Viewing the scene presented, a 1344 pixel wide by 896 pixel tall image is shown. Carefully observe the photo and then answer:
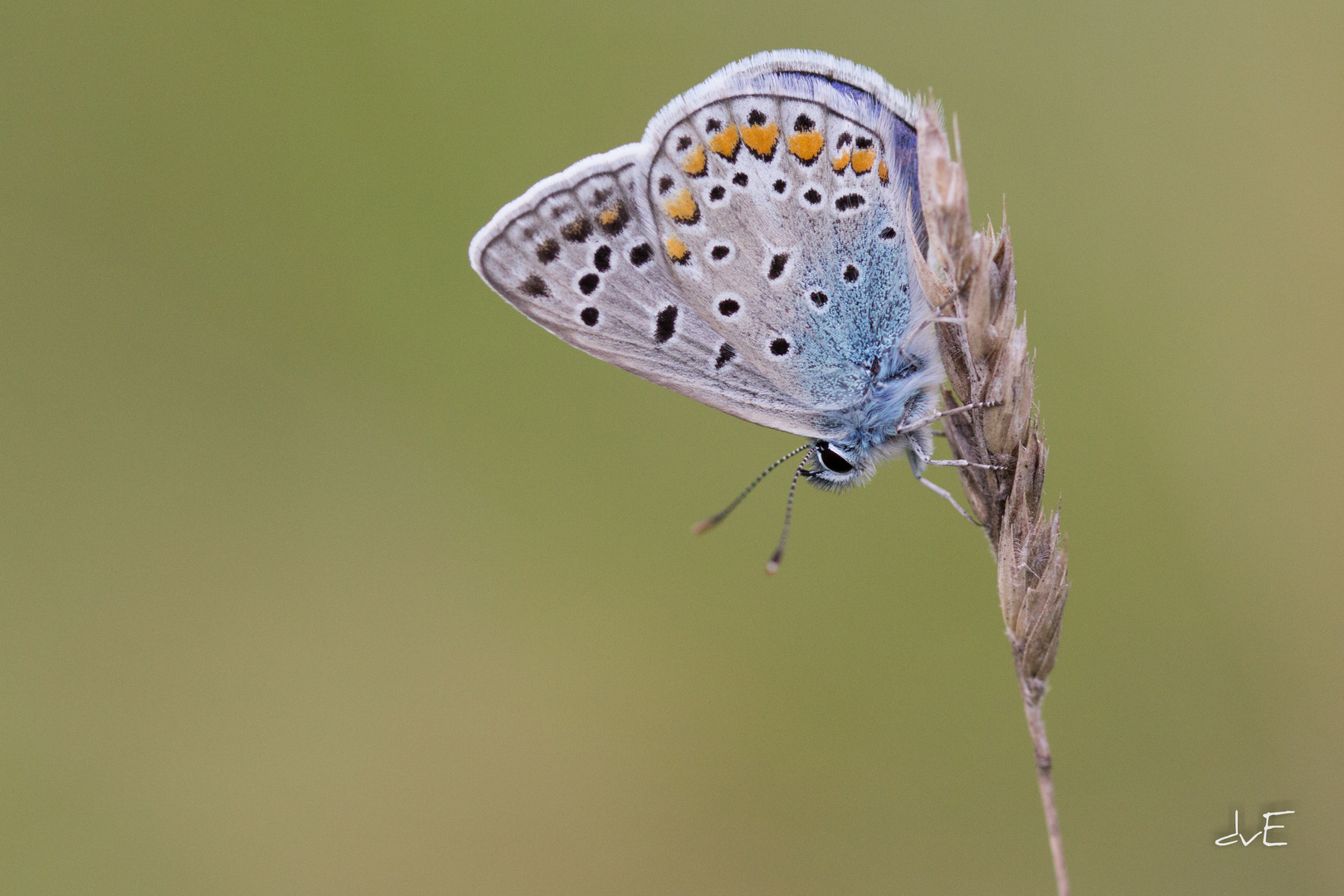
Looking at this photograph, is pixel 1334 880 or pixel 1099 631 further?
pixel 1099 631

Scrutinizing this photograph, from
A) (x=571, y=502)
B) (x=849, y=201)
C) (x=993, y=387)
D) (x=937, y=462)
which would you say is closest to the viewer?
(x=993, y=387)

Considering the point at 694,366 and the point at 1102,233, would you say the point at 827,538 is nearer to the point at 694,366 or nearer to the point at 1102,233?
the point at 694,366

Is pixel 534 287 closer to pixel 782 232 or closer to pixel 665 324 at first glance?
pixel 665 324

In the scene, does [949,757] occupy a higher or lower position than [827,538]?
lower

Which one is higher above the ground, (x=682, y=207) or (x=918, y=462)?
(x=682, y=207)

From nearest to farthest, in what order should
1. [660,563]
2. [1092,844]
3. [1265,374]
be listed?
[1092,844], [1265,374], [660,563]

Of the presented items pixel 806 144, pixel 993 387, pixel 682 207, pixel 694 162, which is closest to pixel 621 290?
pixel 682 207

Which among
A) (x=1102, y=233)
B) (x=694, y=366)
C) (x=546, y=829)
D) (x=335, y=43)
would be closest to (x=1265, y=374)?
(x=1102, y=233)
